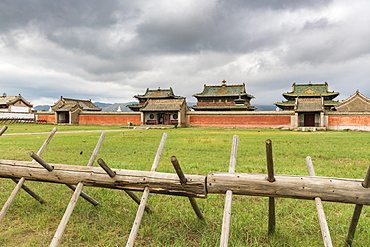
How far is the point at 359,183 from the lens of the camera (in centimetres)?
265

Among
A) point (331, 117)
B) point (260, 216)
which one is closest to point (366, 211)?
→ point (260, 216)

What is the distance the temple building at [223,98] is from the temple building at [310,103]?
6.32 m

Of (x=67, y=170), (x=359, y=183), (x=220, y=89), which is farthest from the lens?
(x=220, y=89)

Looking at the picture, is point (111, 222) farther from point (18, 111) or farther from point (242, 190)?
point (18, 111)

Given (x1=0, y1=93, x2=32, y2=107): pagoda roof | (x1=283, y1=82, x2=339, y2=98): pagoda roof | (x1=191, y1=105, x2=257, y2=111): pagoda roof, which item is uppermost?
(x1=283, y1=82, x2=339, y2=98): pagoda roof

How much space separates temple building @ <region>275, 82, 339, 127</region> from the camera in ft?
101

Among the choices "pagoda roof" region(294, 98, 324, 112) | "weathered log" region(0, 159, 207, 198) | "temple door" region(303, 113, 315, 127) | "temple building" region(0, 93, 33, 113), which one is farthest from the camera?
"temple building" region(0, 93, 33, 113)

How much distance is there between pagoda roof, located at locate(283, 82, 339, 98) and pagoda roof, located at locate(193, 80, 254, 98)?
7063 millimetres

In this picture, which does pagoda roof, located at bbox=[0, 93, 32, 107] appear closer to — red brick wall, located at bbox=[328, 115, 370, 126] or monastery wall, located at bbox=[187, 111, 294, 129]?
monastery wall, located at bbox=[187, 111, 294, 129]

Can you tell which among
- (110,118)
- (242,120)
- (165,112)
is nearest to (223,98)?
(242,120)

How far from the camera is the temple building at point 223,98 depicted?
131ft

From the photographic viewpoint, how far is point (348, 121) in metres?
29.5

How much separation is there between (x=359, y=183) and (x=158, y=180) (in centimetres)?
238

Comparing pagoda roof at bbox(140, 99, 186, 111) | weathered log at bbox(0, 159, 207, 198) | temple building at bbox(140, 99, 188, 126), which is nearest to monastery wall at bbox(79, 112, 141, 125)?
temple building at bbox(140, 99, 188, 126)
